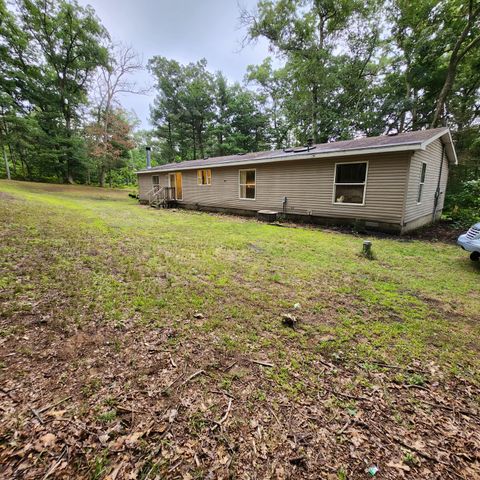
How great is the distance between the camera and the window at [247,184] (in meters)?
11.0

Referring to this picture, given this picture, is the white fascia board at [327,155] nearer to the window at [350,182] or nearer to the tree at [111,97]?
the window at [350,182]

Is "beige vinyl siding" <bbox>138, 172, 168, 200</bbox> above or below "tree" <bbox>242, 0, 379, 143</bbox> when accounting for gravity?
below

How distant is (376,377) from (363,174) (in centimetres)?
734

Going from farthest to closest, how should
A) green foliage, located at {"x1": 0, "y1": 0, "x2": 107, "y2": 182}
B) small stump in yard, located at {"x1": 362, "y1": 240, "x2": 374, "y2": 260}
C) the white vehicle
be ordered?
green foliage, located at {"x1": 0, "y1": 0, "x2": 107, "y2": 182}, small stump in yard, located at {"x1": 362, "y1": 240, "x2": 374, "y2": 260}, the white vehicle

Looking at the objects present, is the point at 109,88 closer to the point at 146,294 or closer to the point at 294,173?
the point at 294,173

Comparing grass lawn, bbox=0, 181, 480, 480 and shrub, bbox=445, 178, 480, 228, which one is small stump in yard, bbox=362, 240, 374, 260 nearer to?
grass lawn, bbox=0, 181, 480, 480

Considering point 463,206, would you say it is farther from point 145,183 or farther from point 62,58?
point 62,58

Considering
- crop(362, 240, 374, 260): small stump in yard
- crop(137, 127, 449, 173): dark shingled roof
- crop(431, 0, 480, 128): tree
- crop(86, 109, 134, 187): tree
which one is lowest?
crop(362, 240, 374, 260): small stump in yard

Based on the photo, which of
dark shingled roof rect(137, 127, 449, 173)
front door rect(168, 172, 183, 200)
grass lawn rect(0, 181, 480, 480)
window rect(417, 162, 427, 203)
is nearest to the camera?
grass lawn rect(0, 181, 480, 480)

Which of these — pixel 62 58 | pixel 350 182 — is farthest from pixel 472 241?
pixel 62 58

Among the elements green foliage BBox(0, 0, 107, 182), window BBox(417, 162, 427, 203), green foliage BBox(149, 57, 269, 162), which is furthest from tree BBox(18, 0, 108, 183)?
window BBox(417, 162, 427, 203)

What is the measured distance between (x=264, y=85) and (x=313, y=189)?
21868mm

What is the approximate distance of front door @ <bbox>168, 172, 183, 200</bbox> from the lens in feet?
47.6

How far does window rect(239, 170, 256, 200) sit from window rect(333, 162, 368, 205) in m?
3.87
